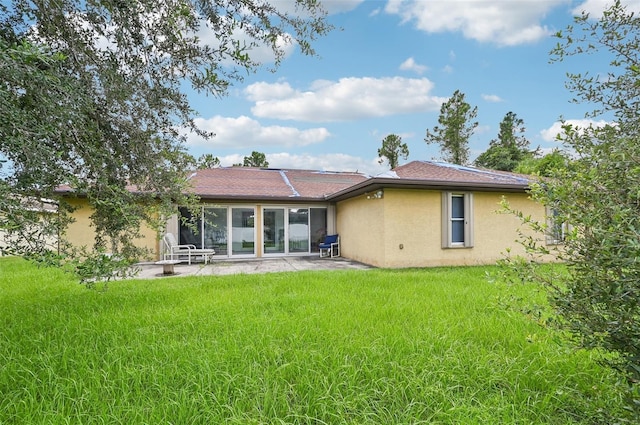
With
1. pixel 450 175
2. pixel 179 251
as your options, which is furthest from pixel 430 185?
pixel 179 251

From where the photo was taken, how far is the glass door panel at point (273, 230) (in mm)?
14055

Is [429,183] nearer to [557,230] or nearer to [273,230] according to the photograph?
[273,230]

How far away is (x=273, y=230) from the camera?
14172 mm

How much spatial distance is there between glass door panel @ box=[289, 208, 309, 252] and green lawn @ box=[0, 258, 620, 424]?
29.5 ft

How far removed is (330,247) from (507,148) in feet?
77.7

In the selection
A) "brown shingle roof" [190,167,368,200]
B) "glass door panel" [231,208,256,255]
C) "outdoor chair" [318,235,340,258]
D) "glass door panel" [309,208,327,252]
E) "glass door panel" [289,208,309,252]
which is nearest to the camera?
"brown shingle roof" [190,167,368,200]

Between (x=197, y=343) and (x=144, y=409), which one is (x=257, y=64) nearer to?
(x=197, y=343)

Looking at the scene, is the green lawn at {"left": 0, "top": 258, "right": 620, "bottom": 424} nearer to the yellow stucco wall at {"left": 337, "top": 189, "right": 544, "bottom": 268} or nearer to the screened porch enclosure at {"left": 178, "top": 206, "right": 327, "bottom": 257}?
the yellow stucco wall at {"left": 337, "top": 189, "right": 544, "bottom": 268}

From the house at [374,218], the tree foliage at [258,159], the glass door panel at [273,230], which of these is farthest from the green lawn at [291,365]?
the tree foliage at [258,159]

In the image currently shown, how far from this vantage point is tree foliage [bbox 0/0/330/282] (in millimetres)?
3414

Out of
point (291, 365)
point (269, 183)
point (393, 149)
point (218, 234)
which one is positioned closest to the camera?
point (291, 365)

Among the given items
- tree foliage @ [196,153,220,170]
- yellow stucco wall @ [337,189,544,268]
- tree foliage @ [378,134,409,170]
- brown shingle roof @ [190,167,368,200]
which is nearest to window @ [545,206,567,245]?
tree foliage @ [196,153,220,170]

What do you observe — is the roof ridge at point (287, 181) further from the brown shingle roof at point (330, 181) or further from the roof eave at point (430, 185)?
the roof eave at point (430, 185)

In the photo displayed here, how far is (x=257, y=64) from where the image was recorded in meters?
4.15
